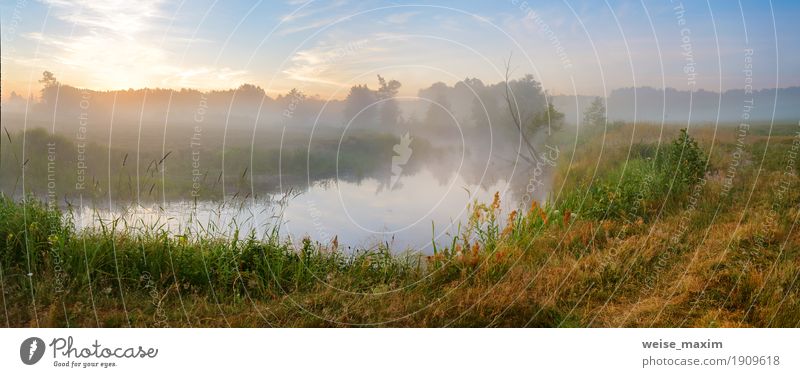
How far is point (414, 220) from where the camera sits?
6441mm

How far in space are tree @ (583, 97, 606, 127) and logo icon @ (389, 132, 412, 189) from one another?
2367mm

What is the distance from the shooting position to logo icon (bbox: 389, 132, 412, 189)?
6586 millimetres

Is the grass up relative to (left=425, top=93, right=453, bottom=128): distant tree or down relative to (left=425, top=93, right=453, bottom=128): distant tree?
down

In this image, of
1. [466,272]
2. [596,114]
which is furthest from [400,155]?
[596,114]

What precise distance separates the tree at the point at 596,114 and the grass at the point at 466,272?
4.03 feet

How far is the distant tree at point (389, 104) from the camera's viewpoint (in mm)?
6101

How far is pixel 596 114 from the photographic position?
294 inches

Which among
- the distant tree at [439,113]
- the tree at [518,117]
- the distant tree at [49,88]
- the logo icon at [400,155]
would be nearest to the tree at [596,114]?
the tree at [518,117]
